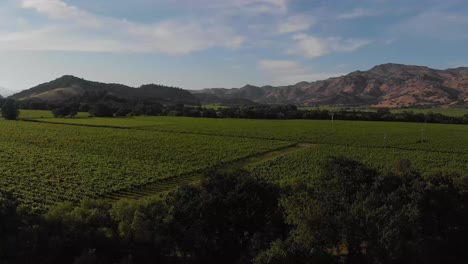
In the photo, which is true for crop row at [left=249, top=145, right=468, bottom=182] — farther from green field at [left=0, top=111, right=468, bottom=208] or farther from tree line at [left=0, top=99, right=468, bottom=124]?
tree line at [left=0, top=99, right=468, bottom=124]

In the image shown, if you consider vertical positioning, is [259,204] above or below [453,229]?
above

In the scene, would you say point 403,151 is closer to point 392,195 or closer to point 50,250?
point 392,195

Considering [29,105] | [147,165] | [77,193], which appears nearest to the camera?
[77,193]

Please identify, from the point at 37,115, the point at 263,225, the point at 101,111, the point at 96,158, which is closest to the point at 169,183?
the point at 96,158

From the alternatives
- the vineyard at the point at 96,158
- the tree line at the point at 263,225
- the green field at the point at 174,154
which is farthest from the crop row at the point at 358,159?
the tree line at the point at 263,225

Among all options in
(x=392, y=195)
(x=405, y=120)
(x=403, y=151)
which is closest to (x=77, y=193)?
(x=392, y=195)
